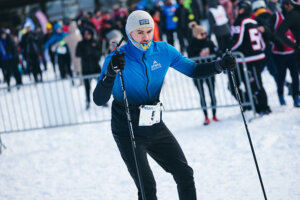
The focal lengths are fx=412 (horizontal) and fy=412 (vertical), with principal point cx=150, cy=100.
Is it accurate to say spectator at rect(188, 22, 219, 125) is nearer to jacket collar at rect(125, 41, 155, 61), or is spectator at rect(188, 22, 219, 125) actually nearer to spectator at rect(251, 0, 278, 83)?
spectator at rect(251, 0, 278, 83)

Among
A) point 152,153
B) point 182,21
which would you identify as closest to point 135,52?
point 152,153

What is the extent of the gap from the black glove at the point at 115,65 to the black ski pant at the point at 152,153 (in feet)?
1.70

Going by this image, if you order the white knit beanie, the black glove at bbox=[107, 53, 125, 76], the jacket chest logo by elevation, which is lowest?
the jacket chest logo

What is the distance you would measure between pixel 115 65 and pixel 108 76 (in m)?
0.12

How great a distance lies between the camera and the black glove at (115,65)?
299 centimetres

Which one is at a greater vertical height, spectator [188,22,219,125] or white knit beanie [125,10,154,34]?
white knit beanie [125,10,154,34]

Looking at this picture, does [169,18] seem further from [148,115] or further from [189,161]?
[148,115]

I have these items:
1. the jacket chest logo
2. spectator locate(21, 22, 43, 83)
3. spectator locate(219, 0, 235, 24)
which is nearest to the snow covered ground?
the jacket chest logo

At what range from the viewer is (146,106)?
3.39 metres

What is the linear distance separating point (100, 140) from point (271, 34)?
12.2ft

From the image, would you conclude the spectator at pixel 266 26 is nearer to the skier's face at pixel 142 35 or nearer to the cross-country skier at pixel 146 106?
the cross-country skier at pixel 146 106

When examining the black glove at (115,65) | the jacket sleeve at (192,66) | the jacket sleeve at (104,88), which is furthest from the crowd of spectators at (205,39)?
the jacket sleeve at (192,66)

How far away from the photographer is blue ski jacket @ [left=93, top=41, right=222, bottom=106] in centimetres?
337

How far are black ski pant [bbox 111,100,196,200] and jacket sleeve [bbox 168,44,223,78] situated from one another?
0.55 meters
